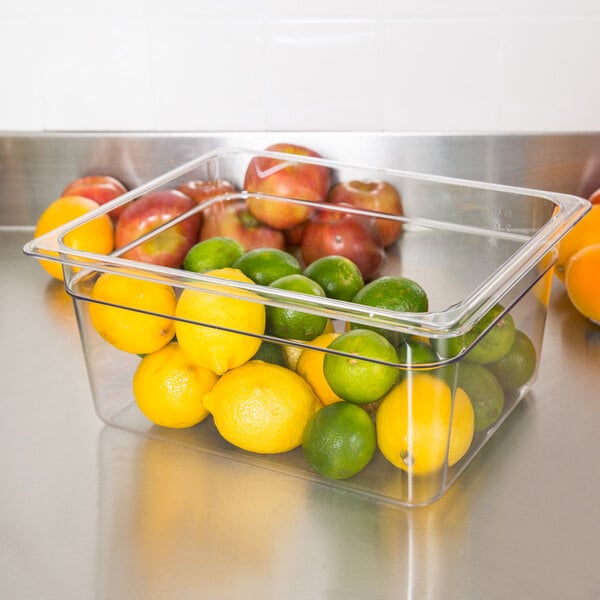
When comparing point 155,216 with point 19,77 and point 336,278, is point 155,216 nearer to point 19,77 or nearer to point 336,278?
point 336,278

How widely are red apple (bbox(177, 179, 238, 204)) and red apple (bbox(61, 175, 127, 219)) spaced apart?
22cm

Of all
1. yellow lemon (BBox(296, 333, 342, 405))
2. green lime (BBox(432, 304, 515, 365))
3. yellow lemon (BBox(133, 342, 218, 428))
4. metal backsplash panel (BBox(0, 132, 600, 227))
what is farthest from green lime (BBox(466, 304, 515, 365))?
metal backsplash panel (BBox(0, 132, 600, 227))

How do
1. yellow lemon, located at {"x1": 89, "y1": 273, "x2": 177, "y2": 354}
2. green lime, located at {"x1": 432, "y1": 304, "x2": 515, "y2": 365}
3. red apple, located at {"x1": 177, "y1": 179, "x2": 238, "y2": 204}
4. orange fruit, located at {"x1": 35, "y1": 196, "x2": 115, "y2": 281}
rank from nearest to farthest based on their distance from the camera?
green lime, located at {"x1": 432, "y1": 304, "x2": 515, "y2": 365} < yellow lemon, located at {"x1": 89, "y1": 273, "x2": 177, "y2": 354} < orange fruit, located at {"x1": 35, "y1": 196, "x2": 115, "y2": 281} < red apple, located at {"x1": 177, "y1": 179, "x2": 238, "y2": 204}

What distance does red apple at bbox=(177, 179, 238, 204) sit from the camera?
3.39 feet

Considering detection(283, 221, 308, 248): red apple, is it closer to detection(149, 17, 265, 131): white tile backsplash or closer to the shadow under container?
the shadow under container

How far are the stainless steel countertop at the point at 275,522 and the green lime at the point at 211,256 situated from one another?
0.54ft

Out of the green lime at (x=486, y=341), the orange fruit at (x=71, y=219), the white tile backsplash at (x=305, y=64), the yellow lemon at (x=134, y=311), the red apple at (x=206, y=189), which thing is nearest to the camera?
the green lime at (x=486, y=341)

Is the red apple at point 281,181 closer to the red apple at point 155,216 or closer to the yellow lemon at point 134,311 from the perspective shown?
the red apple at point 155,216

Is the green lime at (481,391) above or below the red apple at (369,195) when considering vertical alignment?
below

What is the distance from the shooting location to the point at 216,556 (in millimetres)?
684

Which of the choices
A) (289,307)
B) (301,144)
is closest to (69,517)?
(289,307)

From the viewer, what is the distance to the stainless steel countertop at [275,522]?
2.17ft

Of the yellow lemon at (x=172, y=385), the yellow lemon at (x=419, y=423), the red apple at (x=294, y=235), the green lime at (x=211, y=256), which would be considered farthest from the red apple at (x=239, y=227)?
the yellow lemon at (x=419, y=423)

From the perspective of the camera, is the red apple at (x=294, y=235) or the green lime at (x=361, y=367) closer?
the green lime at (x=361, y=367)
